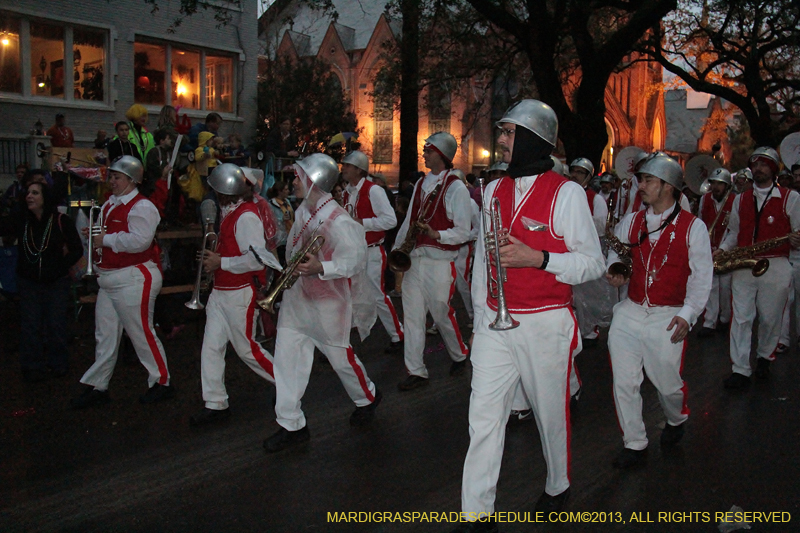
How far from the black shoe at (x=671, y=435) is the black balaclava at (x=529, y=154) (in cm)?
266

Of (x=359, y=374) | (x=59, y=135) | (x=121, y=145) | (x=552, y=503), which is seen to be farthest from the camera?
(x=59, y=135)

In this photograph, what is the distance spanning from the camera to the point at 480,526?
366 cm

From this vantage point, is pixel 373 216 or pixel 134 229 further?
pixel 373 216

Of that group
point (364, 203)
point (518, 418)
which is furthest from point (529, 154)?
point (364, 203)

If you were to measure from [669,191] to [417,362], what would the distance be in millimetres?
3001

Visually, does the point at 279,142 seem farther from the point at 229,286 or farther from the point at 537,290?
the point at 537,290

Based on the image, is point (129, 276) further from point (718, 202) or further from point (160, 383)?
point (718, 202)

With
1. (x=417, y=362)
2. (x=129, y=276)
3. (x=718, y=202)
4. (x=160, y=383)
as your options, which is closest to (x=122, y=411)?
(x=160, y=383)

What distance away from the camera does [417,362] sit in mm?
6918

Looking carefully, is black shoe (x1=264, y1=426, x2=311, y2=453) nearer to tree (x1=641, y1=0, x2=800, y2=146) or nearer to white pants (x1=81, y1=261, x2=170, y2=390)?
white pants (x1=81, y1=261, x2=170, y2=390)

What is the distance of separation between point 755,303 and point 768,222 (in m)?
0.85

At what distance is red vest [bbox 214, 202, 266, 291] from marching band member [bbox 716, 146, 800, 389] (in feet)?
15.9

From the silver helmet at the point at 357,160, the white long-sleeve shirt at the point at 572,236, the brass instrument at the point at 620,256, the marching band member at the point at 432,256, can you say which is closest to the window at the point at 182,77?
the silver helmet at the point at 357,160

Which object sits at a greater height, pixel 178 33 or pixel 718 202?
pixel 178 33
